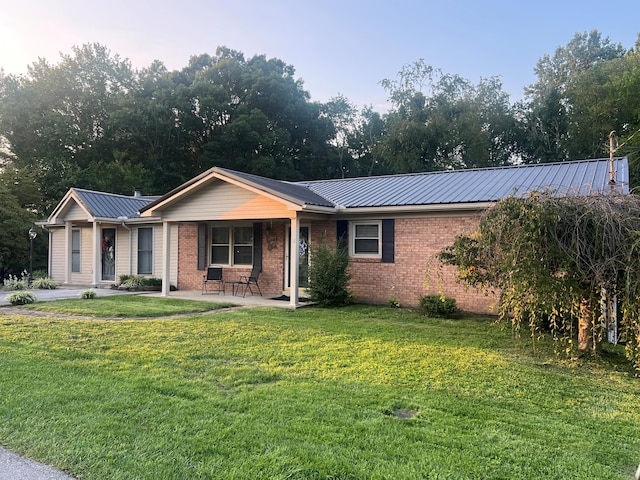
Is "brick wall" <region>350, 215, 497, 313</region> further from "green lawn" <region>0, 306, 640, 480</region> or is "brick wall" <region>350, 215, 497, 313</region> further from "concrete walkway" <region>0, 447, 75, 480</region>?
"concrete walkway" <region>0, 447, 75, 480</region>

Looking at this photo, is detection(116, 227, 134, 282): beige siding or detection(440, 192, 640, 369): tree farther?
detection(116, 227, 134, 282): beige siding

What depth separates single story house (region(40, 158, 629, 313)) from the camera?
426 inches

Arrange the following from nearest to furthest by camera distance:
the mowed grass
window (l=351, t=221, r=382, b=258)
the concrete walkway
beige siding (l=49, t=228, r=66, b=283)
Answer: the concrete walkway → the mowed grass → window (l=351, t=221, r=382, b=258) → beige siding (l=49, t=228, r=66, b=283)

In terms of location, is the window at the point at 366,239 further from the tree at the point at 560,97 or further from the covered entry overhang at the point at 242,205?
the tree at the point at 560,97

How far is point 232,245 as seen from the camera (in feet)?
46.7

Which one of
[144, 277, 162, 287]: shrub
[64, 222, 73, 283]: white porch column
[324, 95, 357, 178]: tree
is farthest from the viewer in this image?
[324, 95, 357, 178]: tree

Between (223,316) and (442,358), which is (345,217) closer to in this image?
(223,316)

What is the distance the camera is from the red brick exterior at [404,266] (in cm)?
1064

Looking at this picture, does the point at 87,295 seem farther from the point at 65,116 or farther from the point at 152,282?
the point at 65,116

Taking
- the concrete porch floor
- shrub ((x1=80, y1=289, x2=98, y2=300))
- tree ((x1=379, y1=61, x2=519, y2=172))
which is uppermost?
tree ((x1=379, y1=61, x2=519, y2=172))

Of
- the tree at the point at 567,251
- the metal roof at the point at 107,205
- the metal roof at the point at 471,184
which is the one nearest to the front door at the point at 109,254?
the metal roof at the point at 107,205

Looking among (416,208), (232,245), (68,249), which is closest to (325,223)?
(416,208)

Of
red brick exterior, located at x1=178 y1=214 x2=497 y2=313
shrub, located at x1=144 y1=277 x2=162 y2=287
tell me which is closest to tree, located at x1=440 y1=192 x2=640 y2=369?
red brick exterior, located at x1=178 y1=214 x2=497 y2=313

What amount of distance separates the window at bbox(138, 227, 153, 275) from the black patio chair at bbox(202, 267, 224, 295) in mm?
2952
